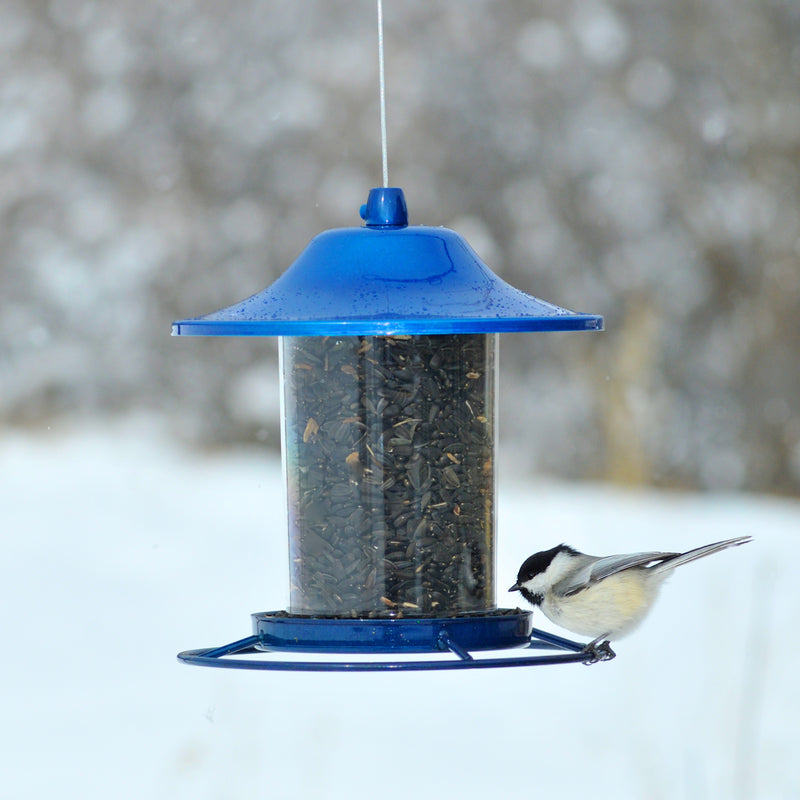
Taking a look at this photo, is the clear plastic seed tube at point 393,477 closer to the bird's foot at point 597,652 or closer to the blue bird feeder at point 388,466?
the blue bird feeder at point 388,466

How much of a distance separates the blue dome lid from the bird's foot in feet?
2.50

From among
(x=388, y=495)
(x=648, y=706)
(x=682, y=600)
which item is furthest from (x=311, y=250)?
(x=682, y=600)

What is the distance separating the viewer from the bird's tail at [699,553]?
10.1 feet

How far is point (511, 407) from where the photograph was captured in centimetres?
804

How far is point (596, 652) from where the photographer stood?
328 centimetres

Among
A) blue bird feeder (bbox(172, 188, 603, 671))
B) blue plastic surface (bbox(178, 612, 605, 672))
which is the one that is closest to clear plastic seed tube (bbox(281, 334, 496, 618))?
blue bird feeder (bbox(172, 188, 603, 671))

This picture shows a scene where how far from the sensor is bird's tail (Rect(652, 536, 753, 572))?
121 inches

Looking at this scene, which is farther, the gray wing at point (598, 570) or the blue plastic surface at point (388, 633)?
the gray wing at point (598, 570)

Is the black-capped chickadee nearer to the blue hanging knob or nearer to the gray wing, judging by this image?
the gray wing

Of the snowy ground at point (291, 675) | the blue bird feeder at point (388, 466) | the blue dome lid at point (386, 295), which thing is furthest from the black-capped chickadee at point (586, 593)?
the snowy ground at point (291, 675)

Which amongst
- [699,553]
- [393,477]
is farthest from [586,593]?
[393,477]

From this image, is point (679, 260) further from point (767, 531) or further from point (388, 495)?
point (388, 495)

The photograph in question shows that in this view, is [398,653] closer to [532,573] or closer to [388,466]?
[388,466]

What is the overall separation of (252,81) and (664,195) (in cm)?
246
